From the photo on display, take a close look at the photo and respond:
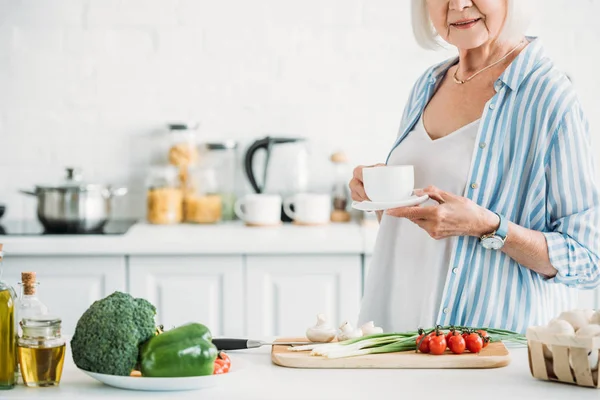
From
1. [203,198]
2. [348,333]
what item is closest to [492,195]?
[348,333]

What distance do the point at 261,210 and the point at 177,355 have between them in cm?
201

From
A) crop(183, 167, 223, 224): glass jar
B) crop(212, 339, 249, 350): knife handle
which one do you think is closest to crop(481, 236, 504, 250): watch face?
crop(212, 339, 249, 350): knife handle

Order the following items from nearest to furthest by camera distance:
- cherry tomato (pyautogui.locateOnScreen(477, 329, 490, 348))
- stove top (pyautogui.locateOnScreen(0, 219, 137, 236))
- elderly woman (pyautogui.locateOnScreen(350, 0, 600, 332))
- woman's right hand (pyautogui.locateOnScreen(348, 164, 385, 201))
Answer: cherry tomato (pyautogui.locateOnScreen(477, 329, 490, 348)), elderly woman (pyautogui.locateOnScreen(350, 0, 600, 332)), woman's right hand (pyautogui.locateOnScreen(348, 164, 385, 201)), stove top (pyautogui.locateOnScreen(0, 219, 137, 236))

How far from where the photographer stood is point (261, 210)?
3.38 metres

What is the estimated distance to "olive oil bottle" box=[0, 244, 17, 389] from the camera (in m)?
1.39

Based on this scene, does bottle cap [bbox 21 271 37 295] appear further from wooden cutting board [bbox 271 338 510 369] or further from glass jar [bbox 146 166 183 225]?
glass jar [bbox 146 166 183 225]

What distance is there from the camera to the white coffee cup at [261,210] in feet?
11.1

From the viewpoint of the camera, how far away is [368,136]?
364 centimetres

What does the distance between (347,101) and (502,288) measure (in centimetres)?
182

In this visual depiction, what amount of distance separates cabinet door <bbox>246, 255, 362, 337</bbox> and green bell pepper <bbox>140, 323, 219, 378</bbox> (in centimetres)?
165

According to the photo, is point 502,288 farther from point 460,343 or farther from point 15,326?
point 15,326

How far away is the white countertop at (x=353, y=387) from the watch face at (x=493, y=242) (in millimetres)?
389

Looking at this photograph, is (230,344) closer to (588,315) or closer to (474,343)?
(474,343)

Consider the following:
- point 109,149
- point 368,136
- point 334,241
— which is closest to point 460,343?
point 334,241
